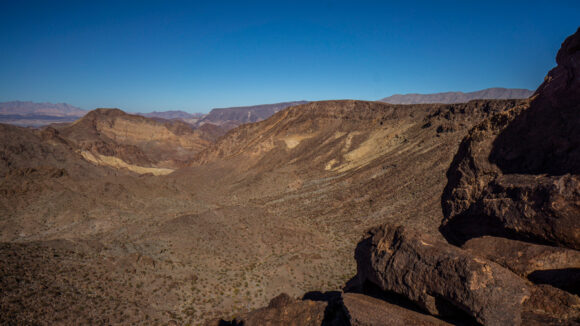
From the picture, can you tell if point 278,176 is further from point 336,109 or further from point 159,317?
point 159,317

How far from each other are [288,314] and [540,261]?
5.55 metres

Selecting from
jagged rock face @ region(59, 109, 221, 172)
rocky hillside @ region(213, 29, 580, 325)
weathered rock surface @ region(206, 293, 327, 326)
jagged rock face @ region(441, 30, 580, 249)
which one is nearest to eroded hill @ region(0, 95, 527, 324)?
jagged rock face @ region(441, 30, 580, 249)

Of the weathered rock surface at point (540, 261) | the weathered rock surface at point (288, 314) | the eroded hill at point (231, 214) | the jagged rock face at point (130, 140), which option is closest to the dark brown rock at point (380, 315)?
the weathered rock surface at point (288, 314)

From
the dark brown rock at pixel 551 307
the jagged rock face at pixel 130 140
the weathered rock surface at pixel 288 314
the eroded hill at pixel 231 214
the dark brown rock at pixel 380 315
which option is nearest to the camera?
the dark brown rock at pixel 551 307

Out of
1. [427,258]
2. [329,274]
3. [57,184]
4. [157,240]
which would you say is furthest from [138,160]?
[427,258]

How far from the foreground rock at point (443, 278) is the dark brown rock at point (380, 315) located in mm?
295

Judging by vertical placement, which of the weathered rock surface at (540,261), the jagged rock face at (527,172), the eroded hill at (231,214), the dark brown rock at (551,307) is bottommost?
the eroded hill at (231,214)

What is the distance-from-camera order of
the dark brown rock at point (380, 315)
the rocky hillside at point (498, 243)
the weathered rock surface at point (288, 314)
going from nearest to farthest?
1. the rocky hillside at point (498, 243)
2. the dark brown rock at point (380, 315)
3. the weathered rock surface at point (288, 314)

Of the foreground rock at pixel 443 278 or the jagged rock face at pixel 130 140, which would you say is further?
the jagged rock face at pixel 130 140

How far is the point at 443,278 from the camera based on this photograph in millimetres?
5719

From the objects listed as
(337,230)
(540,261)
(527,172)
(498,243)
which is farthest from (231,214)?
(540,261)

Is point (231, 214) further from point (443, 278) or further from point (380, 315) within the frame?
point (443, 278)

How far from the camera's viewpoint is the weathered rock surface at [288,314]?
748 centimetres

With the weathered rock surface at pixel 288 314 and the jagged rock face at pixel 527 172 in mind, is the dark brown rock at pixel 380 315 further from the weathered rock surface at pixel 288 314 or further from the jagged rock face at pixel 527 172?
the jagged rock face at pixel 527 172
